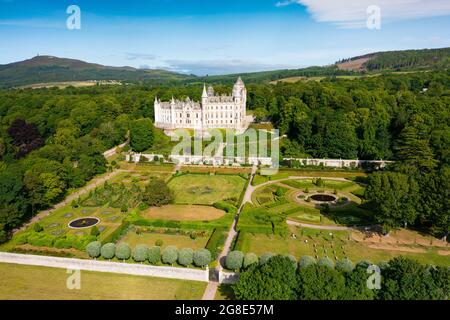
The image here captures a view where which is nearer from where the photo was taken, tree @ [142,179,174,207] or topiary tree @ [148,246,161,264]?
topiary tree @ [148,246,161,264]

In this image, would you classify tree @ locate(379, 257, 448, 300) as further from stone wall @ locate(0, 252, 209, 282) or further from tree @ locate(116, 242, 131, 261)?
tree @ locate(116, 242, 131, 261)

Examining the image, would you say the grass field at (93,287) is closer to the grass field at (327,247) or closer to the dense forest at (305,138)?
the grass field at (327,247)

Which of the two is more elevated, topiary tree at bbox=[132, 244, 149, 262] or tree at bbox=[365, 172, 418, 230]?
tree at bbox=[365, 172, 418, 230]

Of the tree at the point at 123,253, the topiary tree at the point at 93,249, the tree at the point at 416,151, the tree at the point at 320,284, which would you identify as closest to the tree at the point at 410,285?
the tree at the point at 320,284

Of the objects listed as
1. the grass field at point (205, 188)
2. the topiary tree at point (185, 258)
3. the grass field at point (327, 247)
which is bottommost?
the grass field at point (327, 247)

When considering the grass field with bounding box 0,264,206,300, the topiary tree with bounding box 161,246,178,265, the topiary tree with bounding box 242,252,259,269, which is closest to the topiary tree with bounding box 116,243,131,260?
the grass field with bounding box 0,264,206,300
